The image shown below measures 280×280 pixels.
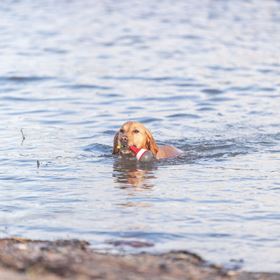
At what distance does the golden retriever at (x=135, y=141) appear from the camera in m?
10.9

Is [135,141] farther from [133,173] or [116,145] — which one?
[133,173]

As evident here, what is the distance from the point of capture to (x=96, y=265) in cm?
581

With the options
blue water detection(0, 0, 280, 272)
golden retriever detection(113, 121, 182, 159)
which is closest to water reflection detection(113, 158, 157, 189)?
blue water detection(0, 0, 280, 272)

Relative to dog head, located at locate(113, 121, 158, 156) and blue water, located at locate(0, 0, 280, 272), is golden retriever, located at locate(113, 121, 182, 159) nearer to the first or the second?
dog head, located at locate(113, 121, 158, 156)

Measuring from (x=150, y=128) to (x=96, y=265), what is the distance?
24.3ft

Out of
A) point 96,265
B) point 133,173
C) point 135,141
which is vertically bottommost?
point 133,173

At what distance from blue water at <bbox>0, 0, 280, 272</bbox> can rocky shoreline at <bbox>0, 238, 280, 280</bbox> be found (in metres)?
0.42

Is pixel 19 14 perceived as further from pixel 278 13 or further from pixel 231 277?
pixel 231 277

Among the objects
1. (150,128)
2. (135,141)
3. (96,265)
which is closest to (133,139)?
(135,141)

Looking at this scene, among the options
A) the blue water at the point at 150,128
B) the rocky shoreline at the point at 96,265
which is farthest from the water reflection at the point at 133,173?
the rocky shoreline at the point at 96,265

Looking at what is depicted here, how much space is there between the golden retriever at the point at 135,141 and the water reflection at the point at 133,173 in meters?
0.15

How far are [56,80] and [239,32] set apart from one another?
8709 millimetres

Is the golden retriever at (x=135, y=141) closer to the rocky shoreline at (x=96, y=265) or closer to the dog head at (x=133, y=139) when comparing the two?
the dog head at (x=133, y=139)

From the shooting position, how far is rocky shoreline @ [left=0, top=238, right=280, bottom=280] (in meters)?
5.58
